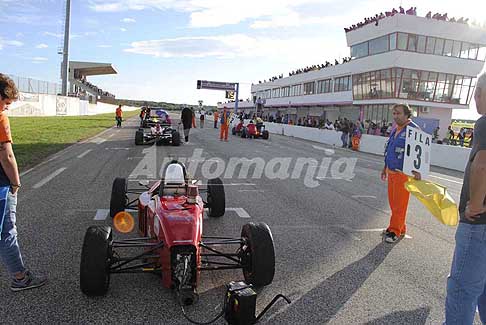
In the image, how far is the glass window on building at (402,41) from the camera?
40.6 meters

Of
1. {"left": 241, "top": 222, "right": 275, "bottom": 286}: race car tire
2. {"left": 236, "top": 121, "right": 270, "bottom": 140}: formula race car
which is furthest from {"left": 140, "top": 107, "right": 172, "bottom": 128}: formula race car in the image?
{"left": 241, "top": 222, "right": 275, "bottom": 286}: race car tire

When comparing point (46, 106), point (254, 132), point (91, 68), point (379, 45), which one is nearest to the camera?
point (254, 132)

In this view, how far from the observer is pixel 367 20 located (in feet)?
151

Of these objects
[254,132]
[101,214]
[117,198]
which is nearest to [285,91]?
[254,132]

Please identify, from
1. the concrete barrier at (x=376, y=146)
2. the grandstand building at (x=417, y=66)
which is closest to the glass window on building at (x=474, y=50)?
the grandstand building at (x=417, y=66)

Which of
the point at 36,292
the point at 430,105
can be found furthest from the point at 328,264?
the point at 430,105

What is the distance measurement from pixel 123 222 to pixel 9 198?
264 cm

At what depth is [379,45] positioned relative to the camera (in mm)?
43781

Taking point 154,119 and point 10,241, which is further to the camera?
point 154,119

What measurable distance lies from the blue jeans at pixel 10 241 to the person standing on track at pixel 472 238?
3.61m

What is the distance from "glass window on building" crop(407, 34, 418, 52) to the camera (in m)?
40.8

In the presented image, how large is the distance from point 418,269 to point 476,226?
2304mm

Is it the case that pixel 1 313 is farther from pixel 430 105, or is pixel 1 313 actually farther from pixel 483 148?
pixel 430 105

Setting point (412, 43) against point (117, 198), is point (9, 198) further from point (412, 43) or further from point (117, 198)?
point (412, 43)
